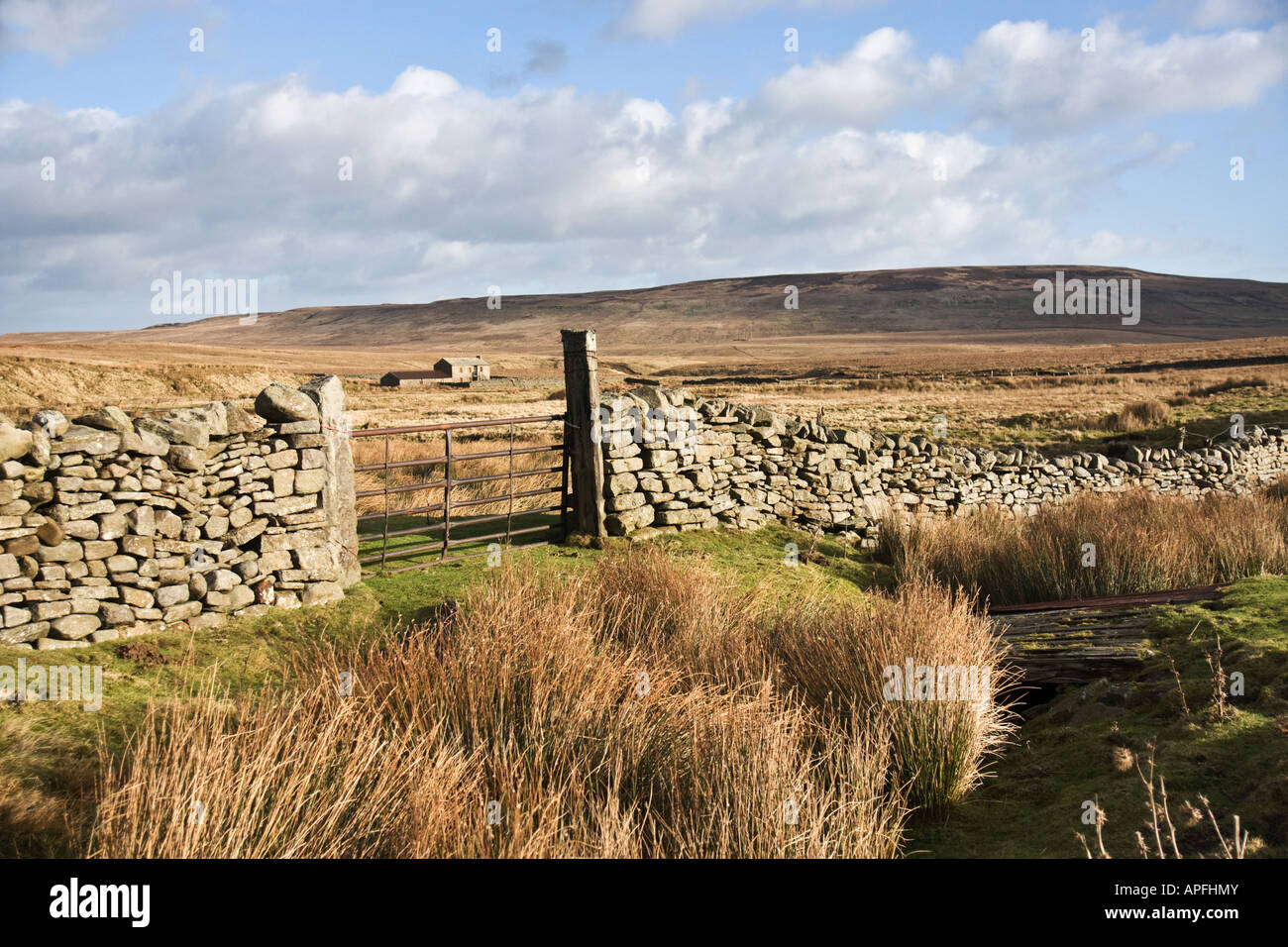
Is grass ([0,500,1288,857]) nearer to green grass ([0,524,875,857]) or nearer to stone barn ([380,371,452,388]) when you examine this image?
green grass ([0,524,875,857])

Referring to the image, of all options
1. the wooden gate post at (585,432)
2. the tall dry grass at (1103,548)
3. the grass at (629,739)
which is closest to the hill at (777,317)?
the tall dry grass at (1103,548)

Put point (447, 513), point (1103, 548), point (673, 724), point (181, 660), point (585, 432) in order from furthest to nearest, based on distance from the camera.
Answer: point (585, 432), point (1103, 548), point (447, 513), point (181, 660), point (673, 724)

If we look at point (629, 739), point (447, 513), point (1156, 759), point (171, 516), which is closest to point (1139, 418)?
point (447, 513)

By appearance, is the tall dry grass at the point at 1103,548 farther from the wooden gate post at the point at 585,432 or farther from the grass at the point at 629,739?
the wooden gate post at the point at 585,432

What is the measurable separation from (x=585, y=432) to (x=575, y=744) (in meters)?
5.91

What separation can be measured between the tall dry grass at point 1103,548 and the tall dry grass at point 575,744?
3.48m

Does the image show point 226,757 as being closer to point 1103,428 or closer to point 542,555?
point 542,555

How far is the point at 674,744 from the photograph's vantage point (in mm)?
4684

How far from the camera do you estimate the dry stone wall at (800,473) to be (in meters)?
10.8

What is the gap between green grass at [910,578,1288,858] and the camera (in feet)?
14.1

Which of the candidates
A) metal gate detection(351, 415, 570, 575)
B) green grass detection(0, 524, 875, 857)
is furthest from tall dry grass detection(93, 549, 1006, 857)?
metal gate detection(351, 415, 570, 575)

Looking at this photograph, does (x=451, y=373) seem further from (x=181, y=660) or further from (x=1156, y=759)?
(x=1156, y=759)

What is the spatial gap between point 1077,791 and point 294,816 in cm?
410

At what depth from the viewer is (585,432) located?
33.7ft
